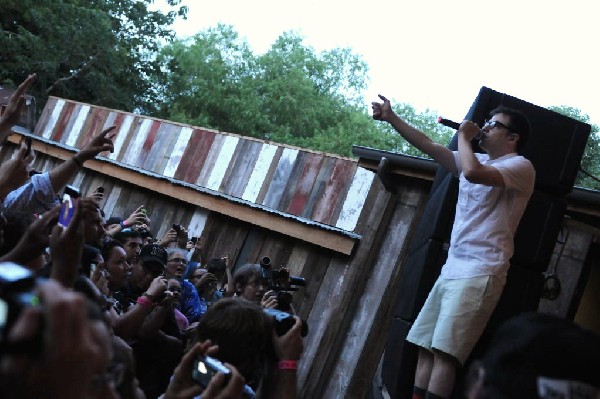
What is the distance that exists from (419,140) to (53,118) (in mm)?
11336

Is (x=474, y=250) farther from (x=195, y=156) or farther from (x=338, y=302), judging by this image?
(x=195, y=156)

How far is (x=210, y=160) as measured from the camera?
32.7ft

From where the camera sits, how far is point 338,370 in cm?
728

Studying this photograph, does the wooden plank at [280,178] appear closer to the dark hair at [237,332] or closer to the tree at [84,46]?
the dark hair at [237,332]

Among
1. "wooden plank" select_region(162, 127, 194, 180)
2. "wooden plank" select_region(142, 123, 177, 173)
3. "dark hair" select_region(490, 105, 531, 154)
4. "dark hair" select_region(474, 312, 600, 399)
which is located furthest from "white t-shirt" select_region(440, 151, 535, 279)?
"wooden plank" select_region(142, 123, 177, 173)

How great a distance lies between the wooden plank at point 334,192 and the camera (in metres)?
7.96

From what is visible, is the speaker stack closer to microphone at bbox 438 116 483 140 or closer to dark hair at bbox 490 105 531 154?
microphone at bbox 438 116 483 140

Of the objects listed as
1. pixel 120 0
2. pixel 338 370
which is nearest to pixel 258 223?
pixel 338 370

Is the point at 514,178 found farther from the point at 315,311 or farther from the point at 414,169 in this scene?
the point at 315,311

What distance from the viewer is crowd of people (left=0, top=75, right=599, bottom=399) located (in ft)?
4.23

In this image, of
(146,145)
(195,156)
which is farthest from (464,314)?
(146,145)

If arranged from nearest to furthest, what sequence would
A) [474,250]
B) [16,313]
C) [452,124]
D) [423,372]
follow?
[16,313] < [474,250] < [423,372] < [452,124]

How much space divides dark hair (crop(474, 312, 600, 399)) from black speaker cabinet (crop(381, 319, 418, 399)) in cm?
247

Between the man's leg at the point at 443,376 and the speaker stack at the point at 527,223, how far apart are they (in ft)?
1.71
